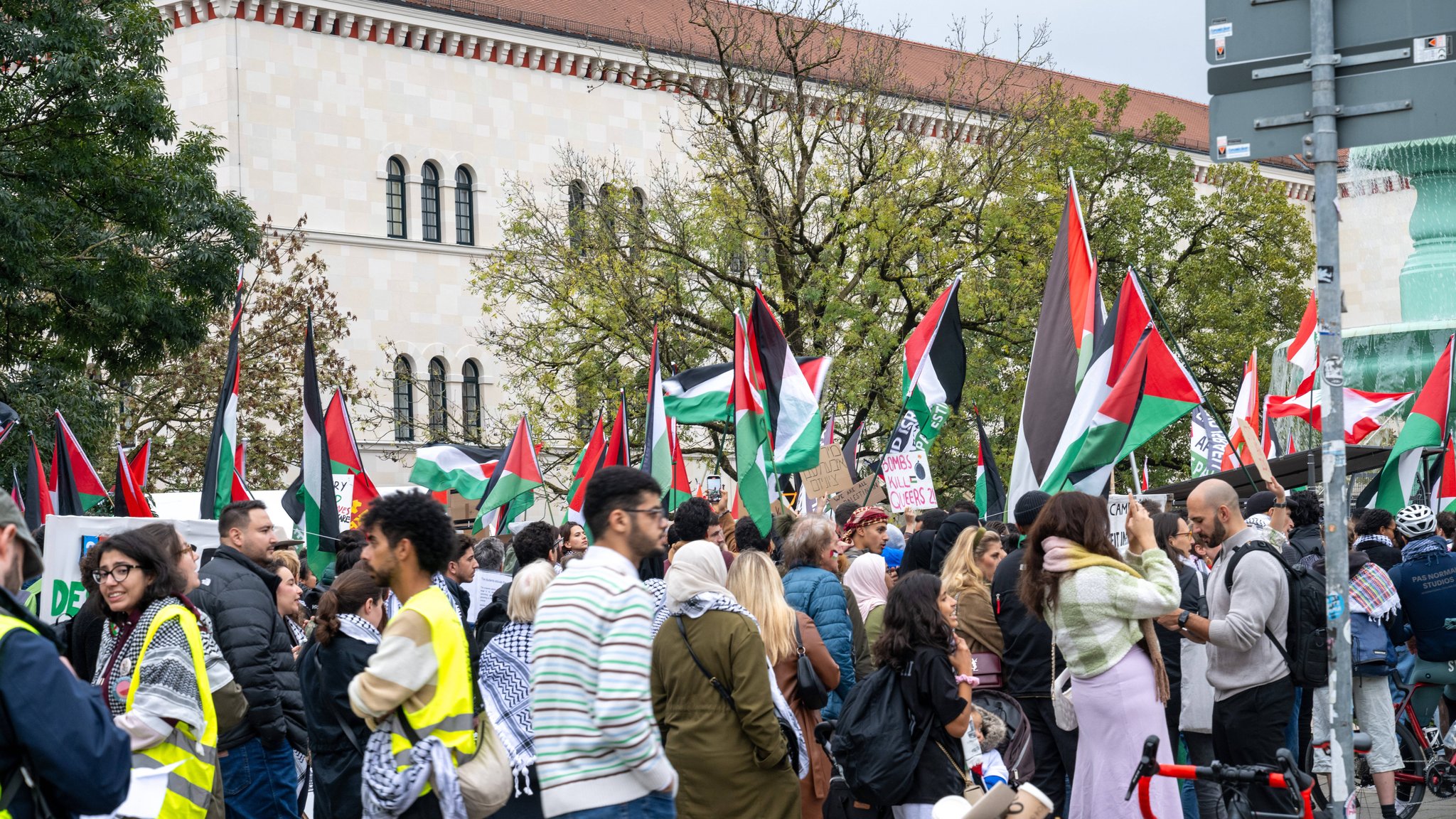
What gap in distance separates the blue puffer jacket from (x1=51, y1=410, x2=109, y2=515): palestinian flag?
817 centimetres

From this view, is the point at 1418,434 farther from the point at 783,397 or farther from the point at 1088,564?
the point at 1088,564

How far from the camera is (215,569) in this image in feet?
25.8

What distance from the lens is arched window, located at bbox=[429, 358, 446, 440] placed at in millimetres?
41406

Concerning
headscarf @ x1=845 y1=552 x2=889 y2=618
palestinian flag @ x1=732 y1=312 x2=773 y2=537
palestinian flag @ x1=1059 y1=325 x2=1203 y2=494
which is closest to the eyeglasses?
headscarf @ x1=845 y1=552 x2=889 y2=618

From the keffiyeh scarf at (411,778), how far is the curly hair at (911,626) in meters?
2.20

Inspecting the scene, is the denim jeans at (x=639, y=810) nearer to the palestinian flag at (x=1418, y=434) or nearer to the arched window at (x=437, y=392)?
the palestinian flag at (x=1418, y=434)

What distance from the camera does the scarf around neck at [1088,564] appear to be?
22.4 ft

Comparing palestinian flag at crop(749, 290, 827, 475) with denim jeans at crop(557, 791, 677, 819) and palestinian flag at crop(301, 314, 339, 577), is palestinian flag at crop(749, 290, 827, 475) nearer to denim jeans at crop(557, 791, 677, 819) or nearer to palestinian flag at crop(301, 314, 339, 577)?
palestinian flag at crop(301, 314, 339, 577)

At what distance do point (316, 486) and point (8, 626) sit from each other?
35.3 ft

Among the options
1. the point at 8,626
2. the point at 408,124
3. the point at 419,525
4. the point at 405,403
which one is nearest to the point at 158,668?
the point at 419,525

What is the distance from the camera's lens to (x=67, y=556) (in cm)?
898

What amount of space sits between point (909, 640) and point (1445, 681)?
5.52 meters

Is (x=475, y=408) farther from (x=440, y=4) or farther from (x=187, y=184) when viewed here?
(x=187, y=184)

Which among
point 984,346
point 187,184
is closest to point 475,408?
point 984,346
